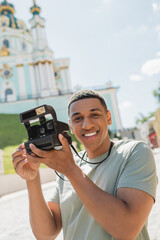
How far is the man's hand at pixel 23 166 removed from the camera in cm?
Answer: 134

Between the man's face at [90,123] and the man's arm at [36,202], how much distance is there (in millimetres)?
353

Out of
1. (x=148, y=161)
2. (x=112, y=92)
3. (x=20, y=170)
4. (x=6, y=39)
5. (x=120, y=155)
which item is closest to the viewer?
(x=148, y=161)

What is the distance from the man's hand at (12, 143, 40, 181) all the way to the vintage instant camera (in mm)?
113

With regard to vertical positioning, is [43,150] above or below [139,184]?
above

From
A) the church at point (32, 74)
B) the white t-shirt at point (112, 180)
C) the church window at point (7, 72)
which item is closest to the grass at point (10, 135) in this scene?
the church at point (32, 74)

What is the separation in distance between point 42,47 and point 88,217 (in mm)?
29854

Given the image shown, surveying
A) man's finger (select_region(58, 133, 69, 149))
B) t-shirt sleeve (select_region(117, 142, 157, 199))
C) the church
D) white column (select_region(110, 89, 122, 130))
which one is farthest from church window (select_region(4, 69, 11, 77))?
t-shirt sleeve (select_region(117, 142, 157, 199))

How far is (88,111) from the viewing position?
137cm

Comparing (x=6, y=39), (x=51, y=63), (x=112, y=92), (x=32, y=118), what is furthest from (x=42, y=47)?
(x=32, y=118)

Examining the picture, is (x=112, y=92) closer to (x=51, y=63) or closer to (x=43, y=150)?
(x=51, y=63)

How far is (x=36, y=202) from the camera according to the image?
1428mm

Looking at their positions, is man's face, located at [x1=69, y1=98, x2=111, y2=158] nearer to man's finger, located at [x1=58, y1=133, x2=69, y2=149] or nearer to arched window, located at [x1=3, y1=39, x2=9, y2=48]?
man's finger, located at [x1=58, y1=133, x2=69, y2=149]

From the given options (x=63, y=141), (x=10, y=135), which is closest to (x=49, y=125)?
(x=63, y=141)

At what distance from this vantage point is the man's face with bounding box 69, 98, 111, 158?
136cm
